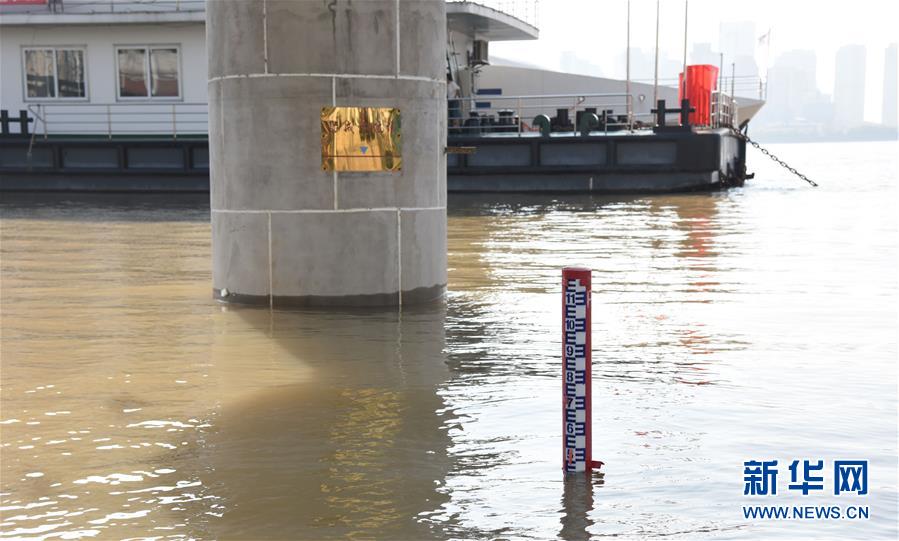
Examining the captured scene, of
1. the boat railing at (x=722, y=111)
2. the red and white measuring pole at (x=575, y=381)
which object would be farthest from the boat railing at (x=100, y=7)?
the red and white measuring pole at (x=575, y=381)

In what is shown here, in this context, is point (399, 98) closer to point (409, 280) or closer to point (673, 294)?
point (409, 280)

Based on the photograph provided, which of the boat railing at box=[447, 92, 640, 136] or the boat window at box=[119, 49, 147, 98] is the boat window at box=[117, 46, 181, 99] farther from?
the boat railing at box=[447, 92, 640, 136]

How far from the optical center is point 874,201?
94.5 ft

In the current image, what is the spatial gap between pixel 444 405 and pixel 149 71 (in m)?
27.4

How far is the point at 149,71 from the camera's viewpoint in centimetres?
3238

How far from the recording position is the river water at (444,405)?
5172mm

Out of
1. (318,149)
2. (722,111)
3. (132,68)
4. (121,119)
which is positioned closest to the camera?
(318,149)

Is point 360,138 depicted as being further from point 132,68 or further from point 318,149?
point 132,68

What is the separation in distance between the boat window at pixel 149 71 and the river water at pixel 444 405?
18302 millimetres

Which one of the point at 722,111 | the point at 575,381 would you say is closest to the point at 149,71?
the point at 722,111

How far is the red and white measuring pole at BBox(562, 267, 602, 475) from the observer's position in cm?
566

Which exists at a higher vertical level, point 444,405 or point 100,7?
point 100,7

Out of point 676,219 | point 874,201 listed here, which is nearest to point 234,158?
point 676,219

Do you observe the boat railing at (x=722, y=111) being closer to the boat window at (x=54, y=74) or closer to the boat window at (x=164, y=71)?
the boat window at (x=164, y=71)
